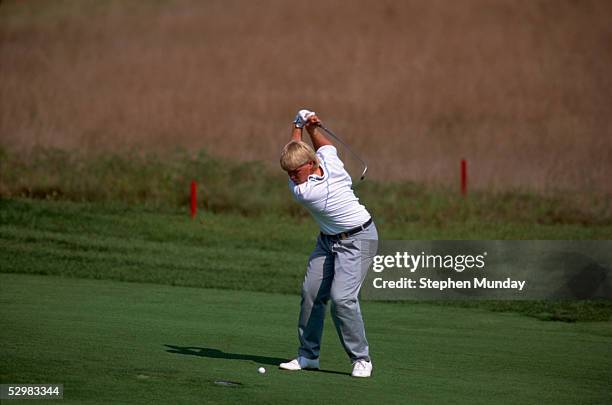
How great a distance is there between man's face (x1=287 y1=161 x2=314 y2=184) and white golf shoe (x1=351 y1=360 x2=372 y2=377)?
4.93 feet

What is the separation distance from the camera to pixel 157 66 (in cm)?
4012

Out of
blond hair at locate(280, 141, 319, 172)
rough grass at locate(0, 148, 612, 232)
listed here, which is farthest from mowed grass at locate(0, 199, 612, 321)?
blond hair at locate(280, 141, 319, 172)

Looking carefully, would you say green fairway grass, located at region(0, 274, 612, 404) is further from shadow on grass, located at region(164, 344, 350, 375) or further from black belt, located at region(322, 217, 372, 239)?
black belt, located at region(322, 217, 372, 239)

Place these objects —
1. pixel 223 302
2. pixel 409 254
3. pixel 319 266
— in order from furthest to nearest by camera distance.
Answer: pixel 409 254
pixel 223 302
pixel 319 266

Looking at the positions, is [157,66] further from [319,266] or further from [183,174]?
[319,266]

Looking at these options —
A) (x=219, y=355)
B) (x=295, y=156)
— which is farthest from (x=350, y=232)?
(x=219, y=355)

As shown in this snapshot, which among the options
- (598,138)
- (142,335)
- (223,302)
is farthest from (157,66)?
(142,335)

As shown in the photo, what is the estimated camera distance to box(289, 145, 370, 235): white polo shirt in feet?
Result: 31.5

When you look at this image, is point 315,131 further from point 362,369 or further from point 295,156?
point 362,369

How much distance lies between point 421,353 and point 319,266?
1674 millimetres

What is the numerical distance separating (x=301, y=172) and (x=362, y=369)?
1.62m

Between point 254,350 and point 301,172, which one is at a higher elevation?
point 301,172

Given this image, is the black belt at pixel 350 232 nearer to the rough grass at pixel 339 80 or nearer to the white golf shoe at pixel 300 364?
the white golf shoe at pixel 300 364

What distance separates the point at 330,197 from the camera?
A: 9.66 metres
